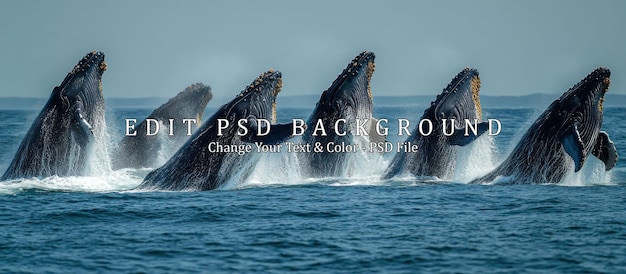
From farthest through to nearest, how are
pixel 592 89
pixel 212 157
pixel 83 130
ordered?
pixel 83 130 → pixel 592 89 → pixel 212 157

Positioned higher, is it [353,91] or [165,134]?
[353,91]

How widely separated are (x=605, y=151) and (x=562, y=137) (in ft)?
5.15

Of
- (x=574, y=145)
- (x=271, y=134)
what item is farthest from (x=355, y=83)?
(x=574, y=145)

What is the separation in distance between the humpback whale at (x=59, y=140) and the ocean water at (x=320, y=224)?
1.51 ft

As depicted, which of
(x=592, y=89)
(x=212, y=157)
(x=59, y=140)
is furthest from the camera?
(x=59, y=140)

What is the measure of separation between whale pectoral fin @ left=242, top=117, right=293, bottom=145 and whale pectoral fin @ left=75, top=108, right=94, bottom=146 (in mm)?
3488

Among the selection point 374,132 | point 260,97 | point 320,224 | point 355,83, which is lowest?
point 320,224

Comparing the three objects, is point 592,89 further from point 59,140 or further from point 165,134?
point 59,140

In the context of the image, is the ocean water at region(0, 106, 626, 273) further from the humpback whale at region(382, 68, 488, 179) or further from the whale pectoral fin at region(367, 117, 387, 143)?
the whale pectoral fin at region(367, 117, 387, 143)

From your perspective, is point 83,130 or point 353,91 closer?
point 83,130

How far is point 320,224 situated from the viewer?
18.9 meters

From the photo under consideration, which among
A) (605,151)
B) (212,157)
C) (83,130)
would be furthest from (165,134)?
(605,151)

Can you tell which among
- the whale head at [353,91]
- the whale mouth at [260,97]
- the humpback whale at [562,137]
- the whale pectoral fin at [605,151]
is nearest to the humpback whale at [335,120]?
the whale head at [353,91]

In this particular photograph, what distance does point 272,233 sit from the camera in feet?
58.9
